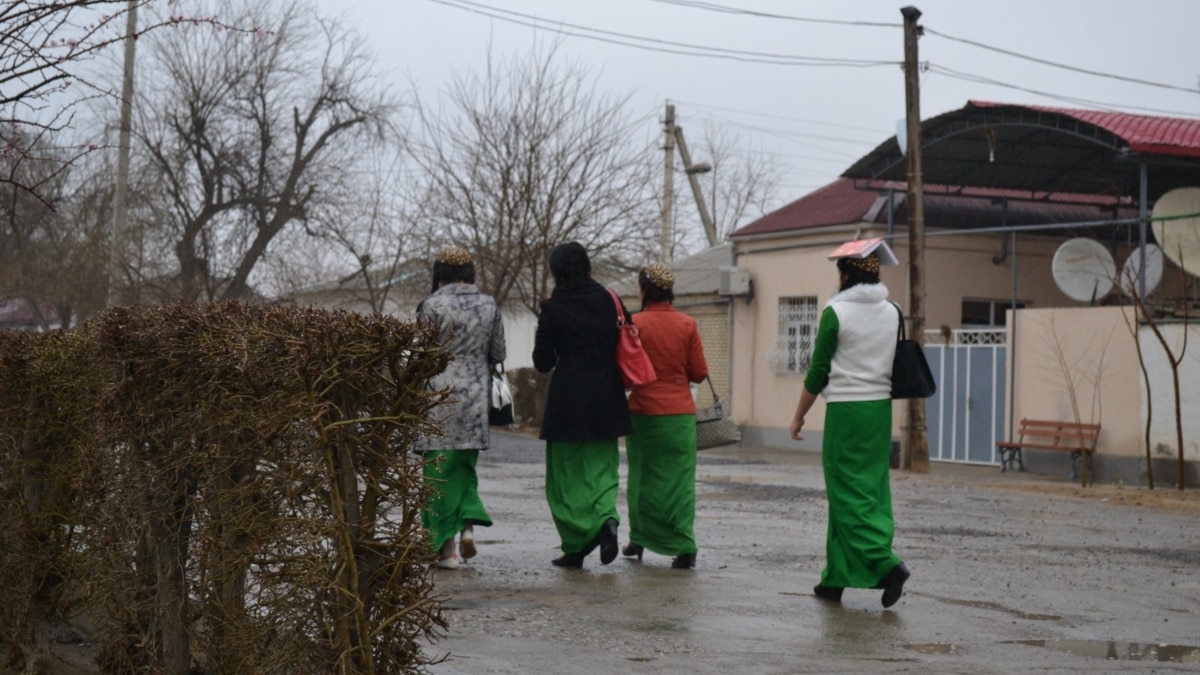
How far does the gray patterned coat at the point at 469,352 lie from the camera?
9336mm

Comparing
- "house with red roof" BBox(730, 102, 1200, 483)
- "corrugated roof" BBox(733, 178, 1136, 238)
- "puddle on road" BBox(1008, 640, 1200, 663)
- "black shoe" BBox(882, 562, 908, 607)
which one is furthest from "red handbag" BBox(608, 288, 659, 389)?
"corrugated roof" BBox(733, 178, 1136, 238)

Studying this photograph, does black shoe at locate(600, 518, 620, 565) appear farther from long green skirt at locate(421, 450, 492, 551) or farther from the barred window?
the barred window

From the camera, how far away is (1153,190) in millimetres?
28156

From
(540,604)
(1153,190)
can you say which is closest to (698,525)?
(540,604)

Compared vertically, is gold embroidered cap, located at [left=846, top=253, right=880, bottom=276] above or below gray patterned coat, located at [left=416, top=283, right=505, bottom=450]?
above

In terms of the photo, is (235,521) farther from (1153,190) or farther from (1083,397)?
(1153,190)

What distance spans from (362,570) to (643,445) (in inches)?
218

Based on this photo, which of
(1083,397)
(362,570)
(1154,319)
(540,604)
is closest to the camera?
(362,570)

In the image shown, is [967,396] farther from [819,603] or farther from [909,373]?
[819,603]

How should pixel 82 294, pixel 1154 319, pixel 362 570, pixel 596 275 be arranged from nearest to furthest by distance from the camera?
1. pixel 362 570
2. pixel 1154 319
3. pixel 82 294
4. pixel 596 275

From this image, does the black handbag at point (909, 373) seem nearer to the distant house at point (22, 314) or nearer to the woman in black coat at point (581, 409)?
the woman in black coat at point (581, 409)

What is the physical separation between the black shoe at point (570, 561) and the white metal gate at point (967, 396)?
1579cm

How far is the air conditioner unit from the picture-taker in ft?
102

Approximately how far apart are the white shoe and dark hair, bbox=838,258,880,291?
2.76 meters
